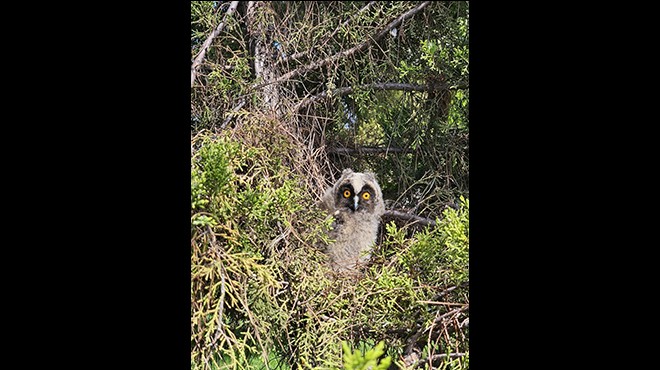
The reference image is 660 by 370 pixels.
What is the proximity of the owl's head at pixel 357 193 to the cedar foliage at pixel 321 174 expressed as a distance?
0.03m

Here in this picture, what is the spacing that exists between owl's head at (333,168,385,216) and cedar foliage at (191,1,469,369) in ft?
0.11

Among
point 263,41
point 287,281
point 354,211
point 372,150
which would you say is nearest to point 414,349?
point 287,281

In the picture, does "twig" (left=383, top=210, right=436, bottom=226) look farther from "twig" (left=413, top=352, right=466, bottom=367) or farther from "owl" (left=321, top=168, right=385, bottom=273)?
"twig" (left=413, top=352, right=466, bottom=367)

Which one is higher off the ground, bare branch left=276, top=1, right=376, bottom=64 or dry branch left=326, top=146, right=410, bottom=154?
bare branch left=276, top=1, right=376, bottom=64

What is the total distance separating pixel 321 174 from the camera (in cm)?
107

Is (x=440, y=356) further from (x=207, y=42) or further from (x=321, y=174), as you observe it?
(x=207, y=42)

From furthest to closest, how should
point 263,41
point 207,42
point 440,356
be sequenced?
1. point 263,41
2. point 207,42
3. point 440,356

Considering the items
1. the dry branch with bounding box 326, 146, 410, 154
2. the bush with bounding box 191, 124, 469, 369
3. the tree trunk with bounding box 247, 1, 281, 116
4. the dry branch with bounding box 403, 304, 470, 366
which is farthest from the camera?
the dry branch with bounding box 326, 146, 410, 154

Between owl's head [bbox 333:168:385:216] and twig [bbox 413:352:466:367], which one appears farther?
owl's head [bbox 333:168:385:216]

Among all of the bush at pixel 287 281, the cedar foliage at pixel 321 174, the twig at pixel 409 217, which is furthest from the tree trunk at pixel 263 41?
the twig at pixel 409 217

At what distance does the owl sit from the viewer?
3.38ft

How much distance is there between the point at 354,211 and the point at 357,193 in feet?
0.10

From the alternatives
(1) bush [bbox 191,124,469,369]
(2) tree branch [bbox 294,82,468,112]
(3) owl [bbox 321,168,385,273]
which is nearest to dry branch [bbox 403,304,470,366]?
(1) bush [bbox 191,124,469,369]
